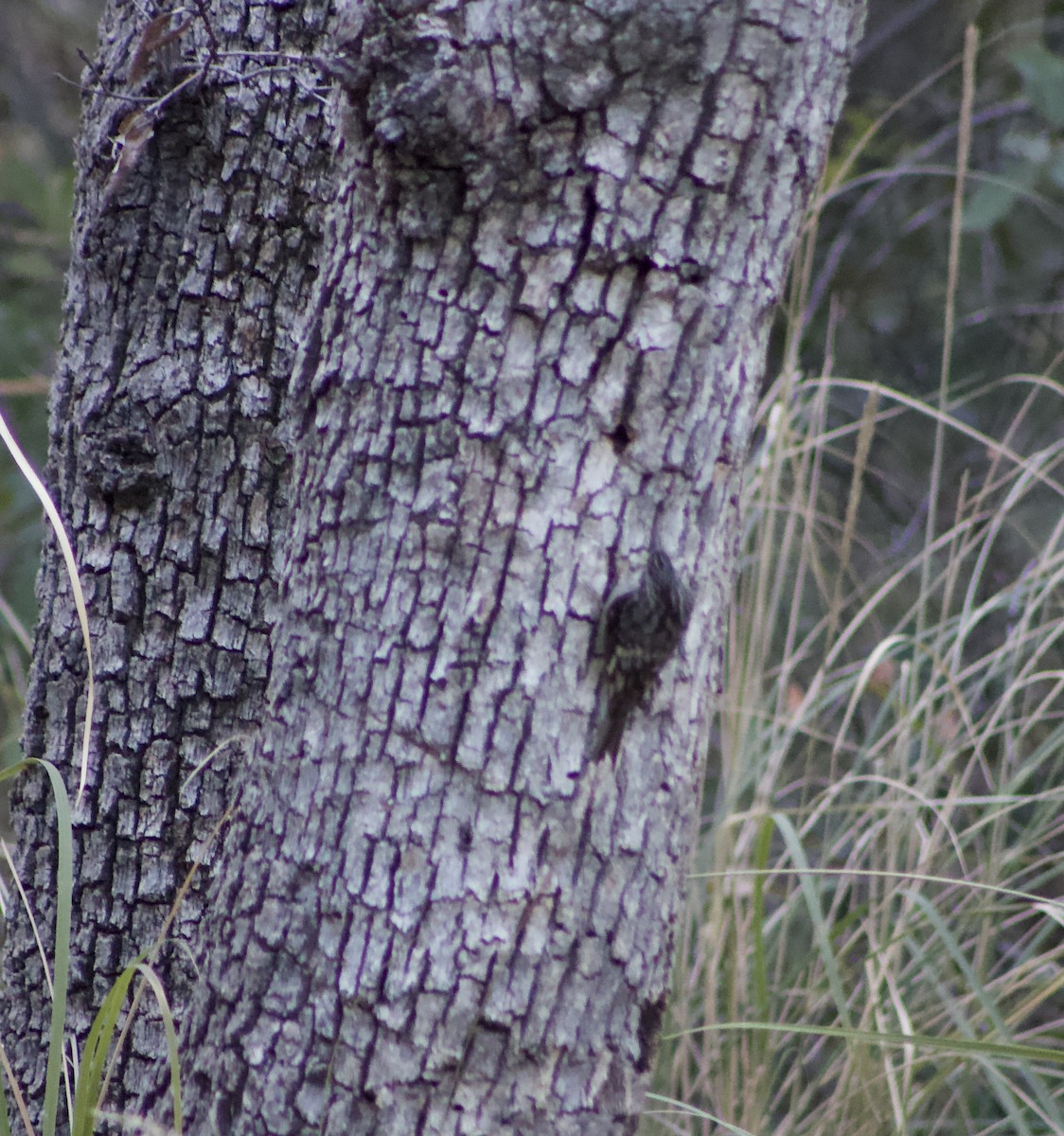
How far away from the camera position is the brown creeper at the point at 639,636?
2.83 ft

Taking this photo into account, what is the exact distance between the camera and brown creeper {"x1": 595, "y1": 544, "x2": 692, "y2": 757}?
861 millimetres

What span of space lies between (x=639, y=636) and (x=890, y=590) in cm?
156

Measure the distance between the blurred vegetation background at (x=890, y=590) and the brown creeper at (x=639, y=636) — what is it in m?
0.50

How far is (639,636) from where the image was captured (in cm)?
86

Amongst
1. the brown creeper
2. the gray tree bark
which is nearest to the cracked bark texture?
the gray tree bark

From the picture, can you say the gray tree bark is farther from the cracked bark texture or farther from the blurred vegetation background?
the blurred vegetation background

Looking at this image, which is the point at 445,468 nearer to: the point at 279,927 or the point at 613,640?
the point at 613,640

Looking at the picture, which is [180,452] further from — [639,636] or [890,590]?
[890,590]

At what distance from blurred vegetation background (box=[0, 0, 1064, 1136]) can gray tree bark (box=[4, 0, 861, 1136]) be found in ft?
1.53

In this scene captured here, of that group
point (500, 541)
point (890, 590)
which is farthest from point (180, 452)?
point (890, 590)

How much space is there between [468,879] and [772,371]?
254 centimetres

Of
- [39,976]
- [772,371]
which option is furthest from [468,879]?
[772,371]

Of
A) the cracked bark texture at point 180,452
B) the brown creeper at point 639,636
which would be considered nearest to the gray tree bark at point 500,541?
the brown creeper at point 639,636

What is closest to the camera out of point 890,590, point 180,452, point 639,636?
point 639,636
